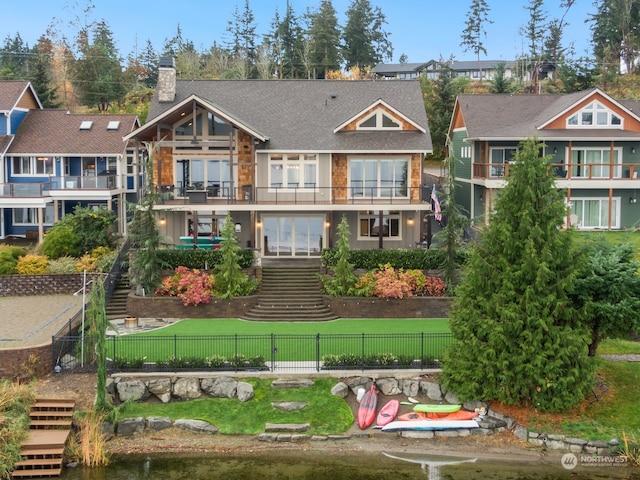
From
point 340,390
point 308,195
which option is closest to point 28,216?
point 308,195

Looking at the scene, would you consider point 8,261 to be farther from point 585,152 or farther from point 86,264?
point 585,152

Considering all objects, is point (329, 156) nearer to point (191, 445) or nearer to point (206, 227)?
point (206, 227)

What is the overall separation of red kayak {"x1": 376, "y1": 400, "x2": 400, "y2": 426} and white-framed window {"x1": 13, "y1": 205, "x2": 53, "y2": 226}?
1060 inches

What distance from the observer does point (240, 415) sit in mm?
25531

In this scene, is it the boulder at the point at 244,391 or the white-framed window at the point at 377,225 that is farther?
the white-framed window at the point at 377,225

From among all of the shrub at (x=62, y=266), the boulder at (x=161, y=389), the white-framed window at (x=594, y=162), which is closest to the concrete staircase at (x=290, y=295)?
the boulder at (x=161, y=389)

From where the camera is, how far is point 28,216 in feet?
150

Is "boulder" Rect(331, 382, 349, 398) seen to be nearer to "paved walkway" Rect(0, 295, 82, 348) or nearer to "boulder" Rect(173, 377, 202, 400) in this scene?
"boulder" Rect(173, 377, 202, 400)

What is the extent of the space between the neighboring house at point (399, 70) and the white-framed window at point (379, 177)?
59.3 metres

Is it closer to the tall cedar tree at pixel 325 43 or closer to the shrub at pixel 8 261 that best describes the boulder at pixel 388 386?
the shrub at pixel 8 261

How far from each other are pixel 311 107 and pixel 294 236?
7599mm

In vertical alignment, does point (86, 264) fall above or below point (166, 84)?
below

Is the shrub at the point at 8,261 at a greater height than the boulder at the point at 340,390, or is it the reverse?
the shrub at the point at 8,261

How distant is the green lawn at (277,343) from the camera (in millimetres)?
27656
